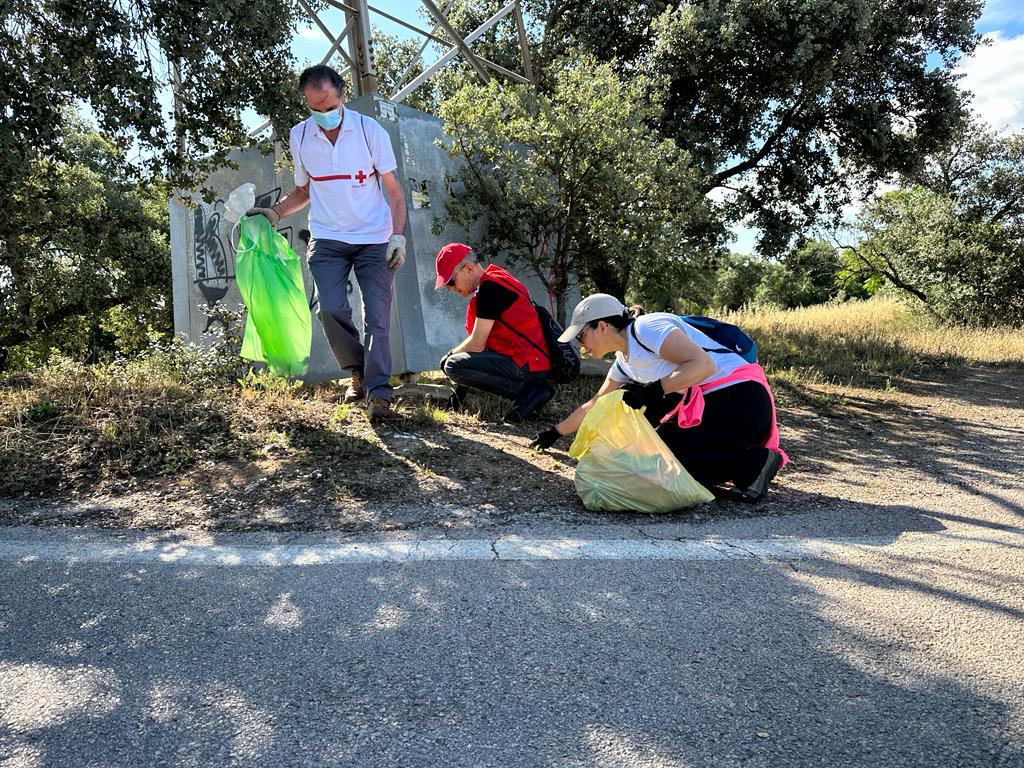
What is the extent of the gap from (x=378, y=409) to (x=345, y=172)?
1528mm

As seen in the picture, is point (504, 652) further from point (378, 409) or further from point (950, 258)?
point (950, 258)

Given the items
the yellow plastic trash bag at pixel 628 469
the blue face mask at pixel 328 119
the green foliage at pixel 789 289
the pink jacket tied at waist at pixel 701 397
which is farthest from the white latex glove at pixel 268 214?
the green foliage at pixel 789 289

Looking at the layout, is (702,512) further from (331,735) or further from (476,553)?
(331,735)

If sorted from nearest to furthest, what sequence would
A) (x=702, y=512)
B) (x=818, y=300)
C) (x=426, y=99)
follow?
(x=702, y=512), (x=426, y=99), (x=818, y=300)

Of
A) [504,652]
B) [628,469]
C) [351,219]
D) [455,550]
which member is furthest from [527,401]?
[504,652]

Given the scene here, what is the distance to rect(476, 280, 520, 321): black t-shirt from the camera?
17.3 feet

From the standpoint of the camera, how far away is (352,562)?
2.94 metres

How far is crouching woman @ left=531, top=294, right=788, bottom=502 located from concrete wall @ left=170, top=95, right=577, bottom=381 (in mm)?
2998

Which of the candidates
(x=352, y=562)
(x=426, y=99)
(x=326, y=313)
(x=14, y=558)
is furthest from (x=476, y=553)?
(x=426, y=99)

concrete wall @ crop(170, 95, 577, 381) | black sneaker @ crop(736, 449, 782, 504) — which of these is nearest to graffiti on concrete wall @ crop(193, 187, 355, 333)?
concrete wall @ crop(170, 95, 577, 381)

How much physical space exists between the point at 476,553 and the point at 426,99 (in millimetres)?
12687

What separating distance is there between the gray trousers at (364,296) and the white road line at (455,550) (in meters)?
2.01

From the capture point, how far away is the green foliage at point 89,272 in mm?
12367

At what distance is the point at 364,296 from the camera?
5.06 metres
